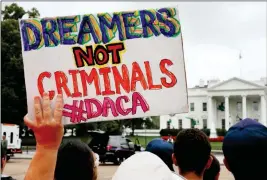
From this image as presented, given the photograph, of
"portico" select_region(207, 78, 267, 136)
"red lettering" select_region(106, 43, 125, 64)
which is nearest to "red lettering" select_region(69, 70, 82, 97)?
"red lettering" select_region(106, 43, 125, 64)

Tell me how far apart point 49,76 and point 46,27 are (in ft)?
0.96

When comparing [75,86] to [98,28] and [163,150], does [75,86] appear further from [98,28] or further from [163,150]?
[163,150]

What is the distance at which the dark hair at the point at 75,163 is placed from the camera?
7.60 feet

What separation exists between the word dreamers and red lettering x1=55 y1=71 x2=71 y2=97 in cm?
18

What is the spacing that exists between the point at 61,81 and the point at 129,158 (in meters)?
0.89

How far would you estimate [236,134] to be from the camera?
6.91 feet

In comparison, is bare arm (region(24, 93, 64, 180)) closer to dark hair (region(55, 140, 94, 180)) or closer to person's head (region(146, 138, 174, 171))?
dark hair (region(55, 140, 94, 180))

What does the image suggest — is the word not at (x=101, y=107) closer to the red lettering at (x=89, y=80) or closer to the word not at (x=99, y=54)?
the red lettering at (x=89, y=80)

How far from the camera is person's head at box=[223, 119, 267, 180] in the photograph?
2.05 meters

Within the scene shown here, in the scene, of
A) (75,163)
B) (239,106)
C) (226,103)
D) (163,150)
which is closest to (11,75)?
(163,150)

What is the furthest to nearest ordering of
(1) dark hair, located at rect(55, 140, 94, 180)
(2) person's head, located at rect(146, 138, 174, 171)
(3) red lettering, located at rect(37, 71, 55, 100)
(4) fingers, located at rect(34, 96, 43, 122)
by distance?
(2) person's head, located at rect(146, 138, 174, 171) → (3) red lettering, located at rect(37, 71, 55, 100) → (1) dark hair, located at rect(55, 140, 94, 180) → (4) fingers, located at rect(34, 96, 43, 122)

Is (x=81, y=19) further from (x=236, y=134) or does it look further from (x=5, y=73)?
(x=5, y=73)

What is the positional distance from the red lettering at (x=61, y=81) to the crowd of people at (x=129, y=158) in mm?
299

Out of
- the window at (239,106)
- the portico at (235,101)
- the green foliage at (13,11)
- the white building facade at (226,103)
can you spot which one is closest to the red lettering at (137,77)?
the green foliage at (13,11)
